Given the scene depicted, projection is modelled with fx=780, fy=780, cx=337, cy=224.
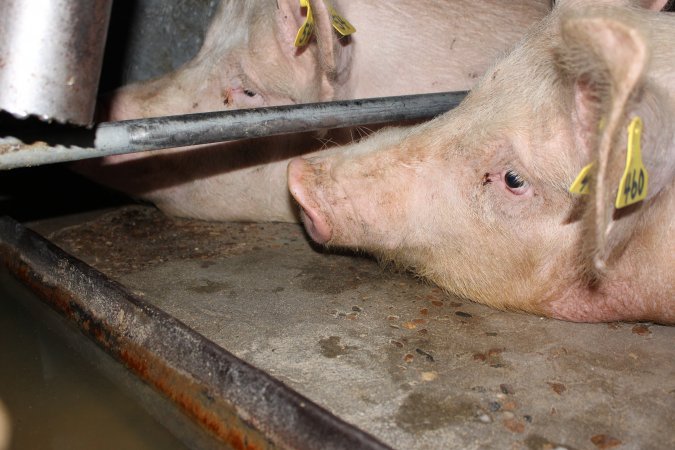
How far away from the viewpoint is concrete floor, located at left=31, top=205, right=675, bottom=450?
199 centimetres

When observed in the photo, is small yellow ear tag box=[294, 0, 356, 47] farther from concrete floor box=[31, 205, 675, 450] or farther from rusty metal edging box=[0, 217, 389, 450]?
rusty metal edging box=[0, 217, 389, 450]

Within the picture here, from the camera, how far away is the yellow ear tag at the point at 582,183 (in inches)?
76.1

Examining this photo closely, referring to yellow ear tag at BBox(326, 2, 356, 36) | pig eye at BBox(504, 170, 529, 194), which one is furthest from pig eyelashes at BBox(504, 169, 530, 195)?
yellow ear tag at BBox(326, 2, 356, 36)

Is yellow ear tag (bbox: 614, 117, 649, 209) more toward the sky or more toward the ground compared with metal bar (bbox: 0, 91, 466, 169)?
more toward the sky

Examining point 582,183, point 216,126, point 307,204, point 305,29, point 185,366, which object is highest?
point 305,29

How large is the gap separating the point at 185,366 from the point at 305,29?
51.4 inches

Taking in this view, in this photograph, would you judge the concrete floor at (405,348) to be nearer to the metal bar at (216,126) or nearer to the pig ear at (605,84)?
the pig ear at (605,84)

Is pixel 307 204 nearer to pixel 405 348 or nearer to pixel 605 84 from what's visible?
pixel 405 348

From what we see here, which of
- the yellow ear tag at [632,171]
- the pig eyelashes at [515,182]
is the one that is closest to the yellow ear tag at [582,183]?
the yellow ear tag at [632,171]

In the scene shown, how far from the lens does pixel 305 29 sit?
2.81 meters

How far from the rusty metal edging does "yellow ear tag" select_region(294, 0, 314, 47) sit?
3.59 feet

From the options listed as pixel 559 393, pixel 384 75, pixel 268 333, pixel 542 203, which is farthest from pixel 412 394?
pixel 384 75

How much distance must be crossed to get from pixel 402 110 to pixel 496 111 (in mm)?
502

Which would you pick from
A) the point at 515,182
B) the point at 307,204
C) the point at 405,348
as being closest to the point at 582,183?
the point at 515,182
